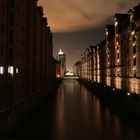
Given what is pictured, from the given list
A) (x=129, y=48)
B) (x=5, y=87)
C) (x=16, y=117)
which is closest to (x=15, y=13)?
(x=5, y=87)

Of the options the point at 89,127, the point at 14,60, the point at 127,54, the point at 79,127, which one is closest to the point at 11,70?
the point at 14,60

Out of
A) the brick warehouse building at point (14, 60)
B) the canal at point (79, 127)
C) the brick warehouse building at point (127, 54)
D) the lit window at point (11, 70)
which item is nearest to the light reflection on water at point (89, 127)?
the canal at point (79, 127)

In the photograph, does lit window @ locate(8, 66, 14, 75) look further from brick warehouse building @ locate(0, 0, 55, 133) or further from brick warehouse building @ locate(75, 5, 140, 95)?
brick warehouse building @ locate(75, 5, 140, 95)

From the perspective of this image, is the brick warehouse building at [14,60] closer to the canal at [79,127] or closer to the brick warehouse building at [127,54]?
the canal at [79,127]

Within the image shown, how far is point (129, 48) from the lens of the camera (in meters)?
51.2

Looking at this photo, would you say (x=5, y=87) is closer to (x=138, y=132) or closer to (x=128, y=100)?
(x=138, y=132)

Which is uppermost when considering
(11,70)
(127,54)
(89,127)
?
(127,54)

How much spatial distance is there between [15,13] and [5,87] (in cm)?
1133

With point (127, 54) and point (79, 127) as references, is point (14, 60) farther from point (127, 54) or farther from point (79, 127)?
point (127, 54)

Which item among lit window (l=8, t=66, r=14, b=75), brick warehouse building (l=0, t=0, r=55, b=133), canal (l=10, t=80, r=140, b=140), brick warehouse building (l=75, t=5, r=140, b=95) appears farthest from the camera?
brick warehouse building (l=75, t=5, r=140, b=95)

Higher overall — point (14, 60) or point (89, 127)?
point (14, 60)

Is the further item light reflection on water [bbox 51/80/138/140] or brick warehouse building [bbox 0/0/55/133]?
light reflection on water [bbox 51/80/138/140]

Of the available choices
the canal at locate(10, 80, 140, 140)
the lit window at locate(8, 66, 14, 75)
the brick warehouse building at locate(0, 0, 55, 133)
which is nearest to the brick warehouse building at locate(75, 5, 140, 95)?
the canal at locate(10, 80, 140, 140)

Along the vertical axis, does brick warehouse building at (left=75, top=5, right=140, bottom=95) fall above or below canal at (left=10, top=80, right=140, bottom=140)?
above
